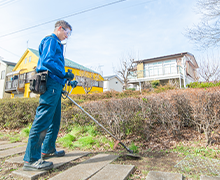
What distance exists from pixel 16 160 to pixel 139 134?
2657 mm

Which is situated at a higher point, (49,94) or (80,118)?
(49,94)

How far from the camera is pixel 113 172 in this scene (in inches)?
75.9

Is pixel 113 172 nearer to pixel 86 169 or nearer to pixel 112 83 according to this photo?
pixel 86 169

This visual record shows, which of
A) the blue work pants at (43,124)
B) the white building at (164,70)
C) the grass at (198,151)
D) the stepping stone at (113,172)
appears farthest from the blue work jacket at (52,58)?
the white building at (164,70)

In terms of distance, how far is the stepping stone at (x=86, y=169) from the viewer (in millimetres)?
1851

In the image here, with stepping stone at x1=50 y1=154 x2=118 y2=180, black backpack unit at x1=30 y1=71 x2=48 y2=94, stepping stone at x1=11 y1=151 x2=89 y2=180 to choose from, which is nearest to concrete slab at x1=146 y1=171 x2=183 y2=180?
stepping stone at x1=50 y1=154 x2=118 y2=180

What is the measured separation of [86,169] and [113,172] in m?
0.40

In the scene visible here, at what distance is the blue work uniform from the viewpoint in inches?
83.9

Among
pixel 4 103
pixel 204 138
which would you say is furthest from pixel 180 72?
pixel 4 103

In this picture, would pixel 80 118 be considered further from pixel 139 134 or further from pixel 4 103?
pixel 4 103

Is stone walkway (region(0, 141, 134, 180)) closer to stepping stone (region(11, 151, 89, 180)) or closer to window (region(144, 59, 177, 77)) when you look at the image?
stepping stone (region(11, 151, 89, 180))

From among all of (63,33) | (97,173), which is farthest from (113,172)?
(63,33)

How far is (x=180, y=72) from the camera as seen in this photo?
60.5ft

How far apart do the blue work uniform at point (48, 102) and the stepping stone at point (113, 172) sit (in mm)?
968
